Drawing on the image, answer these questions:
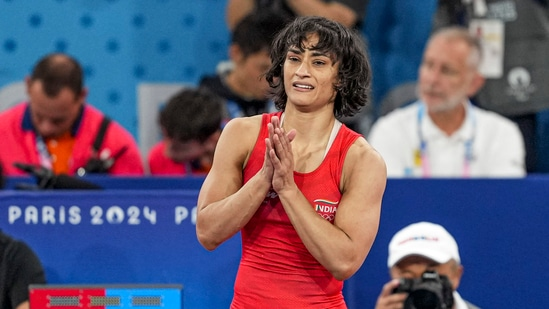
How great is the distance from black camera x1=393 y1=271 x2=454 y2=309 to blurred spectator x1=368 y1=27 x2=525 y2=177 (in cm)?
147

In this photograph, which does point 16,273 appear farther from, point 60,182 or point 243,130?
point 243,130

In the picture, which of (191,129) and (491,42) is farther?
(491,42)

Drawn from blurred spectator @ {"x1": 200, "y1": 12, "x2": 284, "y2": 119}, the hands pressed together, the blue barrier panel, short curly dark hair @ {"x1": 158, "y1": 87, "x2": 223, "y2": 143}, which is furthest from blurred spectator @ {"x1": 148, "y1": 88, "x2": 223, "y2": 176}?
the hands pressed together

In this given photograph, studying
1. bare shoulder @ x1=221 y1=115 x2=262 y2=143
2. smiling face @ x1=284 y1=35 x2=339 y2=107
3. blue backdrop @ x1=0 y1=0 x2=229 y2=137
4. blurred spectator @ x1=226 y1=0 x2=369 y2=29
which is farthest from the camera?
blue backdrop @ x1=0 y1=0 x2=229 y2=137

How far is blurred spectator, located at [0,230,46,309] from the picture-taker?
364cm

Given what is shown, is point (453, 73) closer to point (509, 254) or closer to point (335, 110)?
point (509, 254)

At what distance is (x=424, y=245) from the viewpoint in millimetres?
3664

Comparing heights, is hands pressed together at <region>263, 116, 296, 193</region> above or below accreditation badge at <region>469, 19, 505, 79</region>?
below

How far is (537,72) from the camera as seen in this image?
5758mm

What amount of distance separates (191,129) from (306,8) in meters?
1.26

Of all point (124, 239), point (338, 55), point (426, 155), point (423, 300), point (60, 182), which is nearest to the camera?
point (338, 55)

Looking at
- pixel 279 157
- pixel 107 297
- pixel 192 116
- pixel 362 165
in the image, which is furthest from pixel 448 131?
pixel 279 157

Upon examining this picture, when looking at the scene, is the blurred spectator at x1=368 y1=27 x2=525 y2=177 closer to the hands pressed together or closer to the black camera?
the black camera

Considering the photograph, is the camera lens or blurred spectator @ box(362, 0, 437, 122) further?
blurred spectator @ box(362, 0, 437, 122)
